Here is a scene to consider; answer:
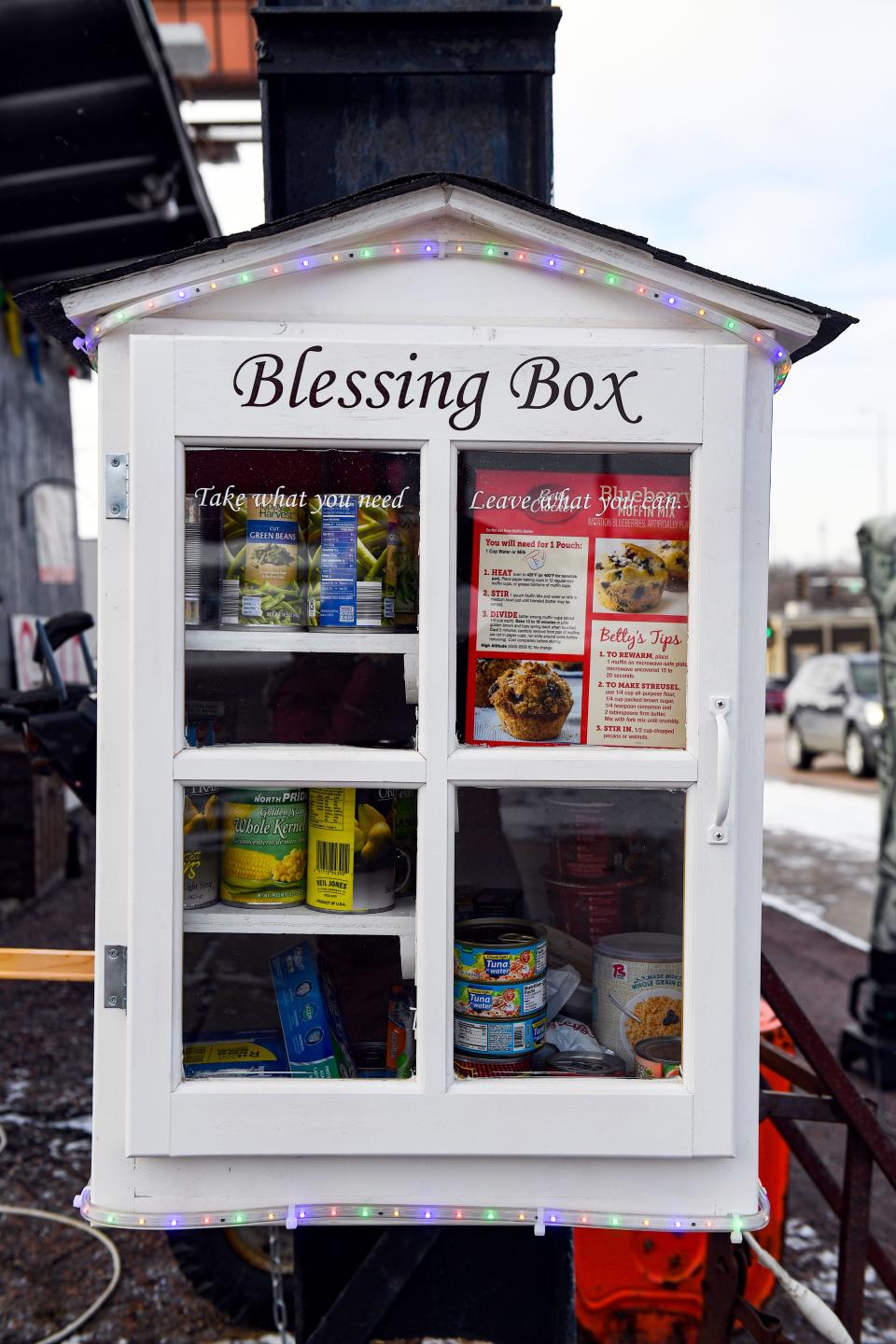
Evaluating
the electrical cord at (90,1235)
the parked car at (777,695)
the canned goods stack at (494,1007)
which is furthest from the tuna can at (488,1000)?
the parked car at (777,695)

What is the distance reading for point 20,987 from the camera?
563cm

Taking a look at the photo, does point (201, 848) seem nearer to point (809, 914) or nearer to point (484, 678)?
point (484, 678)

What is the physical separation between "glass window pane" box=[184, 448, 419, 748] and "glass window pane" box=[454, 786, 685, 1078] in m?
0.29

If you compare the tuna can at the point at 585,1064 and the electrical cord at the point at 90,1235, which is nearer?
the tuna can at the point at 585,1064

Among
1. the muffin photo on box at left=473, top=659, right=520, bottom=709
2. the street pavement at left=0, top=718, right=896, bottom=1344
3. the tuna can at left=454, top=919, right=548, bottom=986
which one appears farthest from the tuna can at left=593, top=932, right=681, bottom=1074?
the street pavement at left=0, top=718, right=896, bottom=1344

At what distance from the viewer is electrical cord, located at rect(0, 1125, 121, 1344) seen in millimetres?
2836

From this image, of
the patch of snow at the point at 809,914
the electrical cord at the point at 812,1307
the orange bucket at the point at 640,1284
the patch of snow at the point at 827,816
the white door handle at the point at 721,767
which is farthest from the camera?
the patch of snow at the point at 827,816

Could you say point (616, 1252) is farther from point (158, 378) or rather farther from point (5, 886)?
point (5, 886)

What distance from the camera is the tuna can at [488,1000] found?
1741 millimetres

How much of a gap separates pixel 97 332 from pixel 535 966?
115 centimetres

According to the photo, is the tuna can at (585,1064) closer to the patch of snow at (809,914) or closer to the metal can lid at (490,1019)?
the metal can lid at (490,1019)

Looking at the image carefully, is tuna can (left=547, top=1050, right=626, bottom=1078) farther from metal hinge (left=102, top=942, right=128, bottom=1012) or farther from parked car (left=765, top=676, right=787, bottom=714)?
parked car (left=765, top=676, right=787, bottom=714)

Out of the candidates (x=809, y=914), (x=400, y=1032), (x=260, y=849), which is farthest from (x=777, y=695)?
(x=260, y=849)

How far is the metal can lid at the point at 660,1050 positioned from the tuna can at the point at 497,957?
19 cm
